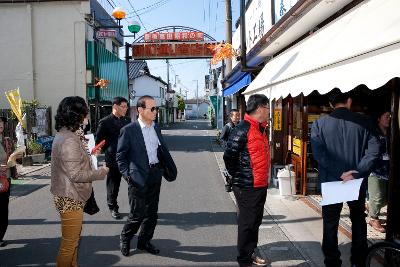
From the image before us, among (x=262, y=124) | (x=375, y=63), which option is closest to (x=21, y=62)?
(x=262, y=124)

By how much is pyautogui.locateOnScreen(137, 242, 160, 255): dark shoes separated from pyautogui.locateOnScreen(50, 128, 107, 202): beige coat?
1595 mm

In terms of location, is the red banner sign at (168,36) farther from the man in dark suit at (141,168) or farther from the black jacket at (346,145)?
the black jacket at (346,145)

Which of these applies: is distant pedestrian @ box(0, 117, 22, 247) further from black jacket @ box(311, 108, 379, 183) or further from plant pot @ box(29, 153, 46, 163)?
plant pot @ box(29, 153, 46, 163)

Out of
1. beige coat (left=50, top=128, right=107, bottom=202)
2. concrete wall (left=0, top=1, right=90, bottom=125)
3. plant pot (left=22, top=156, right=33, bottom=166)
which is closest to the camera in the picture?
beige coat (left=50, top=128, right=107, bottom=202)

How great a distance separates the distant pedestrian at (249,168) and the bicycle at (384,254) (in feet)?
3.81

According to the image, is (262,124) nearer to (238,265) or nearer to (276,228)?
(238,265)

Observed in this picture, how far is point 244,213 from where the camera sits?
418cm

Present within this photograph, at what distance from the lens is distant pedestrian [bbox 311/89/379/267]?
12.2 ft

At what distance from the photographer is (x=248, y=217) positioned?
13.6 ft

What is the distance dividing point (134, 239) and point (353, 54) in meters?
3.74

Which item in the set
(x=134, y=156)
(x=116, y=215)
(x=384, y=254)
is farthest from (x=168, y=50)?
(x=384, y=254)

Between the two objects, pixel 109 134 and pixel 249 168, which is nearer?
pixel 249 168

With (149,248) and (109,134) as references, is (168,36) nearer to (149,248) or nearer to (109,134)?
(109,134)

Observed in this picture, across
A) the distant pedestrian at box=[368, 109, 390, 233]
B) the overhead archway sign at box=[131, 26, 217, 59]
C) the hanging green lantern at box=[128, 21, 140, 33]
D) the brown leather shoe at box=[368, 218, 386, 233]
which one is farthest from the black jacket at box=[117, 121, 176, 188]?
the overhead archway sign at box=[131, 26, 217, 59]
